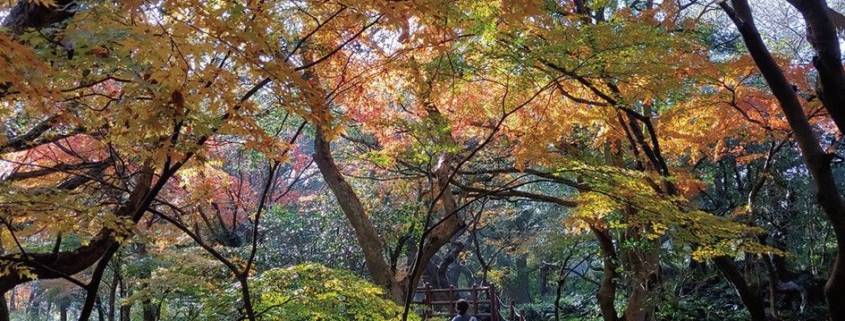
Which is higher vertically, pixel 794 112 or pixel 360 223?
pixel 360 223

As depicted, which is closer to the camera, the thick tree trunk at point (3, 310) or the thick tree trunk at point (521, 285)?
the thick tree trunk at point (3, 310)

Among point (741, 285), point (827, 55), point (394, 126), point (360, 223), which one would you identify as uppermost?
point (394, 126)

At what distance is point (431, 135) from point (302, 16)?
7.76 feet

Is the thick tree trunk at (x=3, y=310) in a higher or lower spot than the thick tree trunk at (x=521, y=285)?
lower

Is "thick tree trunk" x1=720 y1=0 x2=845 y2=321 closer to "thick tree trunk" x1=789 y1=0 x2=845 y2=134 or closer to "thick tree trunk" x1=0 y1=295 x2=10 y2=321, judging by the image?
"thick tree trunk" x1=789 y1=0 x2=845 y2=134

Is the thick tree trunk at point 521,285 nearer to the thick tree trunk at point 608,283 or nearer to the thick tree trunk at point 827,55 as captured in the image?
the thick tree trunk at point 608,283

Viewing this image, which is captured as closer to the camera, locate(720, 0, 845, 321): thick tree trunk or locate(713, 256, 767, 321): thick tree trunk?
locate(720, 0, 845, 321): thick tree trunk

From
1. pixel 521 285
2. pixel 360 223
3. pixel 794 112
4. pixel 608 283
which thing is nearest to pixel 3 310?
pixel 360 223

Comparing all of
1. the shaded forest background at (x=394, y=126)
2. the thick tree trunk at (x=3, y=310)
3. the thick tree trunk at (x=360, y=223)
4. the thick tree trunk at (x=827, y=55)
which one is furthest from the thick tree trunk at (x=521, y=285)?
the thick tree trunk at (x=827, y=55)

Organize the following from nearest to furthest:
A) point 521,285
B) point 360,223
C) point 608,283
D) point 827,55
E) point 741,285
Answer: point 827,55 < point 741,285 < point 360,223 < point 608,283 < point 521,285

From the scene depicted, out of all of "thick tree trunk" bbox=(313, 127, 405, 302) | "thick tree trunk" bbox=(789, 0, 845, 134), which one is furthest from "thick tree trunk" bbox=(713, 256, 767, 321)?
"thick tree trunk" bbox=(313, 127, 405, 302)

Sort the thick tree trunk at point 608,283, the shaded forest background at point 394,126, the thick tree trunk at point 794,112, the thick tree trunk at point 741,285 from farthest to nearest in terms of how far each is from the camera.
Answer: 1. the thick tree trunk at point 608,283
2. the thick tree trunk at point 741,285
3. the thick tree trunk at point 794,112
4. the shaded forest background at point 394,126

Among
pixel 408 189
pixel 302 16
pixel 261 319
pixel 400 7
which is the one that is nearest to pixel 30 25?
pixel 302 16

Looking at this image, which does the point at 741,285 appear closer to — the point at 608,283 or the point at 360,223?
the point at 608,283
